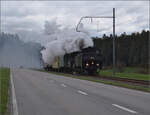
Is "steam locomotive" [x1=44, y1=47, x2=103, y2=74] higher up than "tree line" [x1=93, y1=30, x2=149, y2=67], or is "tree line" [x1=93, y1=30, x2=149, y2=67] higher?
"tree line" [x1=93, y1=30, x2=149, y2=67]

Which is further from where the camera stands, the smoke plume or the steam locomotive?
the smoke plume

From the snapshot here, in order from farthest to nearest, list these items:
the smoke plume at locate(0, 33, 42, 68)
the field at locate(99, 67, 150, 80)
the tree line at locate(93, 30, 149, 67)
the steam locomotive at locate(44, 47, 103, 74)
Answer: the smoke plume at locate(0, 33, 42, 68), the tree line at locate(93, 30, 149, 67), the steam locomotive at locate(44, 47, 103, 74), the field at locate(99, 67, 150, 80)

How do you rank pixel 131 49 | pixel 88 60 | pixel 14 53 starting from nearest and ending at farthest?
pixel 88 60, pixel 131 49, pixel 14 53

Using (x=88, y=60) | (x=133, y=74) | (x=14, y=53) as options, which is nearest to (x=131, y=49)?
(x=133, y=74)

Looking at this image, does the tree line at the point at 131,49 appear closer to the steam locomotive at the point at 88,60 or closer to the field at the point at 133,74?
the field at the point at 133,74

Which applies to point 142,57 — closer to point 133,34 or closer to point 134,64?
point 134,64

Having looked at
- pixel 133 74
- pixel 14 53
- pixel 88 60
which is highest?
pixel 14 53

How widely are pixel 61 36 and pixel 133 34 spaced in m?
61.7

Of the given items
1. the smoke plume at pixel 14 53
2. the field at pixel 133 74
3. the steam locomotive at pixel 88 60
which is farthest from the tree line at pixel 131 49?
the steam locomotive at pixel 88 60

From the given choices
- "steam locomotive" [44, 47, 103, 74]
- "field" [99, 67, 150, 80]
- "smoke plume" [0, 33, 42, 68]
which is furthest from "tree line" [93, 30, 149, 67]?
"steam locomotive" [44, 47, 103, 74]

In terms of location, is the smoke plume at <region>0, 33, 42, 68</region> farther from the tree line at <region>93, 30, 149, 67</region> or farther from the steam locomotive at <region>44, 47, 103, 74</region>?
the steam locomotive at <region>44, 47, 103, 74</region>

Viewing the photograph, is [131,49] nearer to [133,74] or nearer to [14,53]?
[133,74]

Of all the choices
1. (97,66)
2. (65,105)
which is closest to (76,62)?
(97,66)

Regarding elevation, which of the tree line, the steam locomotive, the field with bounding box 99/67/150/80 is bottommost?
the field with bounding box 99/67/150/80
